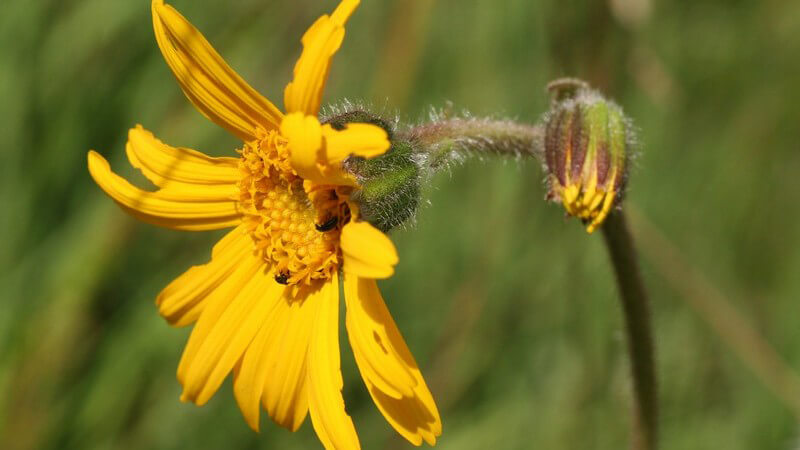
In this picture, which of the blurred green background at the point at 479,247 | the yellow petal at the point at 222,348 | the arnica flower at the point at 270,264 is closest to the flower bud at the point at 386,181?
the arnica flower at the point at 270,264

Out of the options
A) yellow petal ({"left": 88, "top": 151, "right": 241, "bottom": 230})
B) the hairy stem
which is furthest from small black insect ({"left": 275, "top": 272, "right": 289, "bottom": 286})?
the hairy stem

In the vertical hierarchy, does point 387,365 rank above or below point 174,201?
below

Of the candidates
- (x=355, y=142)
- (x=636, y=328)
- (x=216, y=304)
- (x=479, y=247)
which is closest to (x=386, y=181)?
(x=355, y=142)

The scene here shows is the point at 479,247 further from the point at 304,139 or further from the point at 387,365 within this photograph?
the point at 304,139

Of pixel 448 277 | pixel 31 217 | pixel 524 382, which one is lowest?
pixel 31 217

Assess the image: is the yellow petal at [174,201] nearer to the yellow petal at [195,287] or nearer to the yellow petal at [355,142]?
the yellow petal at [195,287]

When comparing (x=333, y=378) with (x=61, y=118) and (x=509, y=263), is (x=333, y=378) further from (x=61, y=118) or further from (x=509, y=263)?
(x=61, y=118)

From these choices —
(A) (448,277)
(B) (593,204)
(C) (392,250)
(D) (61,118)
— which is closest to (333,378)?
(C) (392,250)
